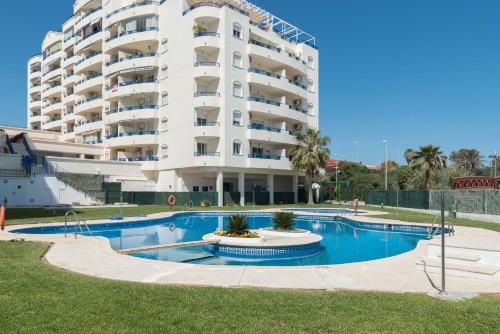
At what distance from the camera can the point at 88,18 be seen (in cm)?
5647

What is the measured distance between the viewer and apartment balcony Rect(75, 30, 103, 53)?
53.6 meters

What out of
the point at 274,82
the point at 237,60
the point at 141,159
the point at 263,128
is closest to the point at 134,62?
the point at 141,159

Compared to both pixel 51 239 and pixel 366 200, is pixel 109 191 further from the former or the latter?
pixel 366 200

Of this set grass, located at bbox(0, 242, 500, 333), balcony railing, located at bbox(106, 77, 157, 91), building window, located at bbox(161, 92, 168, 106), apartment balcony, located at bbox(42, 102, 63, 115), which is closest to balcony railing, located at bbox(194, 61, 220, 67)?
building window, located at bbox(161, 92, 168, 106)

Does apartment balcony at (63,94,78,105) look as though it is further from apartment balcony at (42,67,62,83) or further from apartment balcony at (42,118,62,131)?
apartment balcony at (42,67,62,83)

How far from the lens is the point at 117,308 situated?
21.8ft

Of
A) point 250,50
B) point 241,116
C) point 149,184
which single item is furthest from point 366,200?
point 149,184

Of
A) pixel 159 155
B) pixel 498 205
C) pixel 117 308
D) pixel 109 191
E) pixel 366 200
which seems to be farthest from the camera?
pixel 366 200

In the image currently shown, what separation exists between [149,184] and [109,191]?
20.4ft

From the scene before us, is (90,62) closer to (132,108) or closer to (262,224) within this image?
(132,108)

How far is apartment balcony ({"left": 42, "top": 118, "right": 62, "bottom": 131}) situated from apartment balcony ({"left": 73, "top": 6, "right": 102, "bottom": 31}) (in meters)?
16.8

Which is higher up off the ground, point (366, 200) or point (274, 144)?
point (274, 144)

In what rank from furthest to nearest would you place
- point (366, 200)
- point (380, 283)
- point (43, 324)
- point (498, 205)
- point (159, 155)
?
point (366, 200)
point (159, 155)
point (498, 205)
point (380, 283)
point (43, 324)

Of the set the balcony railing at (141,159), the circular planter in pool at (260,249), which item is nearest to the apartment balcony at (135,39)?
the balcony railing at (141,159)
